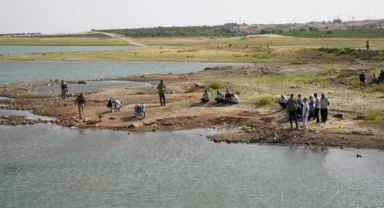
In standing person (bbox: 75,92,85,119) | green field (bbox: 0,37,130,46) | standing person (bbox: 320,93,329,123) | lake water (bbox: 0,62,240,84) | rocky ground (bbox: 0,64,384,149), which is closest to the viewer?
rocky ground (bbox: 0,64,384,149)

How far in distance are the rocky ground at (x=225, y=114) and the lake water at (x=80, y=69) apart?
14196 millimetres

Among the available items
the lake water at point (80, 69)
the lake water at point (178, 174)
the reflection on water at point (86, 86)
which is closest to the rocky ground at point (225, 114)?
the lake water at point (178, 174)

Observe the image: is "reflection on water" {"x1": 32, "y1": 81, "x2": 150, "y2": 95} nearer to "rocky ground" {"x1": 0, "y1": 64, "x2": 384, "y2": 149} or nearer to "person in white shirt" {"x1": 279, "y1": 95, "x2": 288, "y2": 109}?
"rocky ground" {"x1": 0, "y1": 64, "x2": 384, "y2": 149}

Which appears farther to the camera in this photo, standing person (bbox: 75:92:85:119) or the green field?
the green field

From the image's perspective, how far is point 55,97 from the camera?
44406mm

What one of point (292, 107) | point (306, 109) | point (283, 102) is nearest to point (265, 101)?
point (283, 102)

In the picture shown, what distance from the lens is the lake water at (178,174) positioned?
65.5 ft

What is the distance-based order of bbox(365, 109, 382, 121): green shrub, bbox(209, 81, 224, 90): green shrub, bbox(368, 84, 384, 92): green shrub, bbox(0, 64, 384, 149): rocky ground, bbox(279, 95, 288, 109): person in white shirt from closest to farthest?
bbox(0, 64, 384, 149): rocky ground < bbox(365, 109, 382, 121): green shrub < bbox(279, 95, 288, 109): person in white shirt < bbox(368, 84, 384, 92): green shrub < bbox(209, 81, 224, 90): green shrub

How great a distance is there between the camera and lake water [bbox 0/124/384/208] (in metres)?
20.0

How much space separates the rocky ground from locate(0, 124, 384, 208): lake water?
144 cm

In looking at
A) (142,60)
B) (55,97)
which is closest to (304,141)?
(55,97)

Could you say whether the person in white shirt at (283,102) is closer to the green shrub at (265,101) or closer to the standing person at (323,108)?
the green shrub at (265,101)

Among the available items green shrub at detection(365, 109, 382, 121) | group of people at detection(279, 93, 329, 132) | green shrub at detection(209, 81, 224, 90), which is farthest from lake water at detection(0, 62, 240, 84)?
green shrub at detection(365, 109, 382, 121)

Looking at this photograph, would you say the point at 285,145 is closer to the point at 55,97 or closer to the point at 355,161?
the point at 355,161
